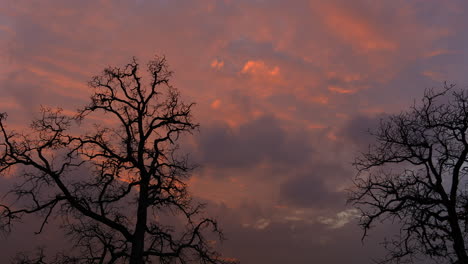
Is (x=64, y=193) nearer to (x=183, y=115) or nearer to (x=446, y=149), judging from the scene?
(x=183, y=115)

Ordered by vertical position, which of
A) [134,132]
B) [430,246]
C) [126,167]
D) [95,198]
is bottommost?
[430,246]

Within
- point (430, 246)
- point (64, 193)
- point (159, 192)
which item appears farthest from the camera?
point (159, 192)

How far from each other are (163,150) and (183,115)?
187cm

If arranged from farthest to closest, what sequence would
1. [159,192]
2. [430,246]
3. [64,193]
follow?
[159,192], [64,193], [430,246]

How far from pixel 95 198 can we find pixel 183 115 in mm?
5318

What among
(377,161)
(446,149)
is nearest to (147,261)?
(377,161)

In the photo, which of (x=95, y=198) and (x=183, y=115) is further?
(x=183, y=115)

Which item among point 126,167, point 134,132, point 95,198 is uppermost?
point 134,132

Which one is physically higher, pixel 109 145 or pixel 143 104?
pixel 143 104

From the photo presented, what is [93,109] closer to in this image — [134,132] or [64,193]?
[134,132]

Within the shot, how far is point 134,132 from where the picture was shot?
20516mm

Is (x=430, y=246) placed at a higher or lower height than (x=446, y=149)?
lower

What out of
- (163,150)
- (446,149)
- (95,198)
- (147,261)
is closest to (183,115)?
(163,150)

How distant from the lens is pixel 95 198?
19.2 m
